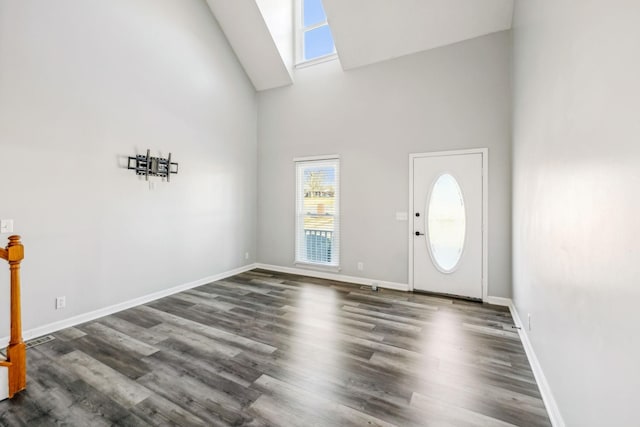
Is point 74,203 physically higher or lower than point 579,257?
higher

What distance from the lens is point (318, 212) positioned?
17.4 feet

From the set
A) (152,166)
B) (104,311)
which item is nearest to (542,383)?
(104,311)

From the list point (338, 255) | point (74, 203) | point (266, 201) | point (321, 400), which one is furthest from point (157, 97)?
point (321, 400)

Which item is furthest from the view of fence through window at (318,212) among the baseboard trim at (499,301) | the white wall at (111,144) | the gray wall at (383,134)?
the baseboard trim at (499,301)

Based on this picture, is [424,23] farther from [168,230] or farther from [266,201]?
[168,230]

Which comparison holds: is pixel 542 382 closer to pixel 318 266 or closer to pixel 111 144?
pixel 318 266

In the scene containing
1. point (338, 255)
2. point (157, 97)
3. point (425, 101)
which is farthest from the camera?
point (338, 255)

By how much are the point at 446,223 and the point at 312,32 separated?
14.1ft

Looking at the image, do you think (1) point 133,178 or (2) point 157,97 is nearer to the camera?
(1) point 133,178

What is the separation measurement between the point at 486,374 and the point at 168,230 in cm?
425

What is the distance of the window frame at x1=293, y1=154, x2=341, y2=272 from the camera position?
16.6 feet

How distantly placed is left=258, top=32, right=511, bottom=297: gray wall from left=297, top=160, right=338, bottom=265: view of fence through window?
21 cm

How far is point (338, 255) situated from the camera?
506 cm

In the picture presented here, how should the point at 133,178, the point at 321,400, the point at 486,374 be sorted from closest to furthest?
the point at 321,400 < the point at 486,374 < the point at 133,178
